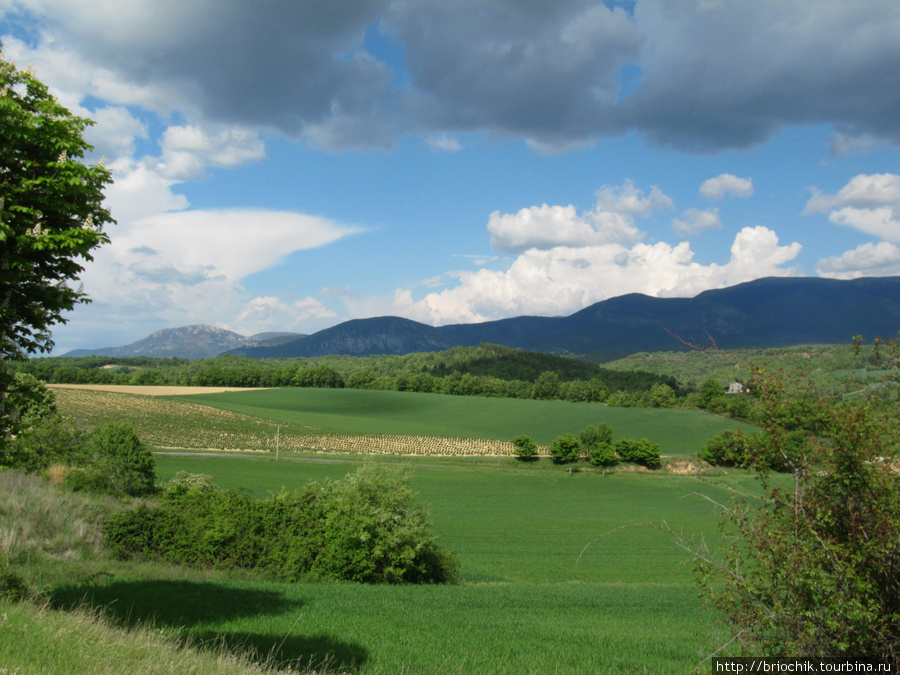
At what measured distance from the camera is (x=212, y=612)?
11352mm

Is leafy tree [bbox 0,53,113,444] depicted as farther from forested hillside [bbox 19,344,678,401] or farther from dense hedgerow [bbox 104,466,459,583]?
forested hillside [bbox 19,344,678,401]

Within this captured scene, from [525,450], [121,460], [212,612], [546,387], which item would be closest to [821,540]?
[212,612]

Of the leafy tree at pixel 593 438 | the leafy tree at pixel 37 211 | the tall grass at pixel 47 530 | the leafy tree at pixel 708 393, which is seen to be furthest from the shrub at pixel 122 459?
the leafy tree at pixel 708 393

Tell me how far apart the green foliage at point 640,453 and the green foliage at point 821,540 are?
69465 mm

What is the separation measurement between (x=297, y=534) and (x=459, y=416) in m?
85.3

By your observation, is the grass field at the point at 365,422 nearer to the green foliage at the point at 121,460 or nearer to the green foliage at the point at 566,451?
the green foliage at the point at 566,451

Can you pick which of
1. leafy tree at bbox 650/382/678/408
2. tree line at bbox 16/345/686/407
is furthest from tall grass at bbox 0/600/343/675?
leafy tree at bbox 650/382/678/408

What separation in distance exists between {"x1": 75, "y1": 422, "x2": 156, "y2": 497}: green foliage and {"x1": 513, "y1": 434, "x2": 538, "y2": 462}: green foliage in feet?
156

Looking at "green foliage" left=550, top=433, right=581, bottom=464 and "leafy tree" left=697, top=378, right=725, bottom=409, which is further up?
"leafy tree" left=697, top=378, right=725, bottom=409

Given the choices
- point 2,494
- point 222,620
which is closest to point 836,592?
A: point 222,620

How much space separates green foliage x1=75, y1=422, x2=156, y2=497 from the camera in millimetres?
30281

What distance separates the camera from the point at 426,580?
2095cm

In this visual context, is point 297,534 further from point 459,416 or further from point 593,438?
point 459,416

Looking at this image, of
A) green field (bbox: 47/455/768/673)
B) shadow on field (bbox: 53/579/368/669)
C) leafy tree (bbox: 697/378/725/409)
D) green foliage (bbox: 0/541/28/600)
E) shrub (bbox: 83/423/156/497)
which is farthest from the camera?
leafy tree (bbox: 697/378/725/409)
